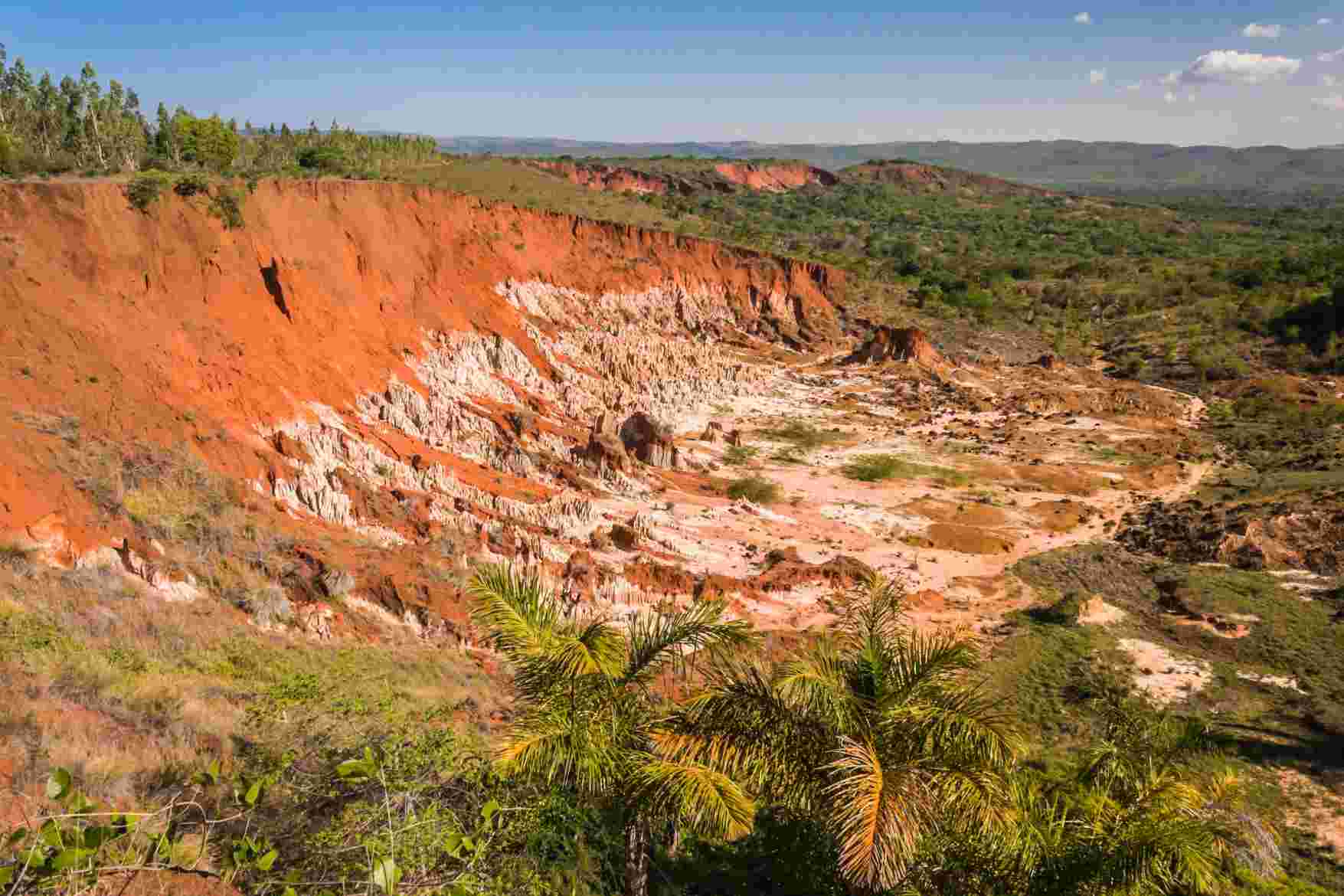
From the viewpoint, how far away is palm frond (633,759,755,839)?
6.20 metres

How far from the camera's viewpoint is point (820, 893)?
732 centimetres

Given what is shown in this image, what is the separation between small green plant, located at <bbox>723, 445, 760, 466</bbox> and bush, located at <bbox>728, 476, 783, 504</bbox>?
8.21ft

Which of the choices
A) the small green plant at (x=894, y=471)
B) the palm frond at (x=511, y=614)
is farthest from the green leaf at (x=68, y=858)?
the small green plant at (x=894, y=471)

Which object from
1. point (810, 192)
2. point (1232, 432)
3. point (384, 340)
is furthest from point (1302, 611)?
point (810, 192)

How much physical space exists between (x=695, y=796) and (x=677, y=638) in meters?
1.35

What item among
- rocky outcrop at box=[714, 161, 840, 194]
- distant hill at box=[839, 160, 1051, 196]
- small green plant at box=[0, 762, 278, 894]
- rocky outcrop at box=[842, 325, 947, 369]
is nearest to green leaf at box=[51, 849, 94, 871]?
small green plant at box=[0, 762, 278, 894]

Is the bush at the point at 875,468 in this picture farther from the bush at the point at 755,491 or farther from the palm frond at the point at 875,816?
the palm frond at the point at 875,816

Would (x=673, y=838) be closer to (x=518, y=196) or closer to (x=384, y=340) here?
(x=384, y=340)

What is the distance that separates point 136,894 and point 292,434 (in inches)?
746

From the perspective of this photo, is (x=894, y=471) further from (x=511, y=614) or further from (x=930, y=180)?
(x=930, y=180)

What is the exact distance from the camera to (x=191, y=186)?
2706 centimetres

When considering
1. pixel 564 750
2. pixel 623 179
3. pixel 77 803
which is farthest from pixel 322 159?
pixel 623 179

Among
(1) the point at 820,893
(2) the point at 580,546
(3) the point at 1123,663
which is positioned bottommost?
(3) the point at 1123,663

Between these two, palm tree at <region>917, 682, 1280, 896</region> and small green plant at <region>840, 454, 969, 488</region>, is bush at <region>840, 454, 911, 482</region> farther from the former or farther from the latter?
palm tree at <region>917, 682, 1280, 896</region>
